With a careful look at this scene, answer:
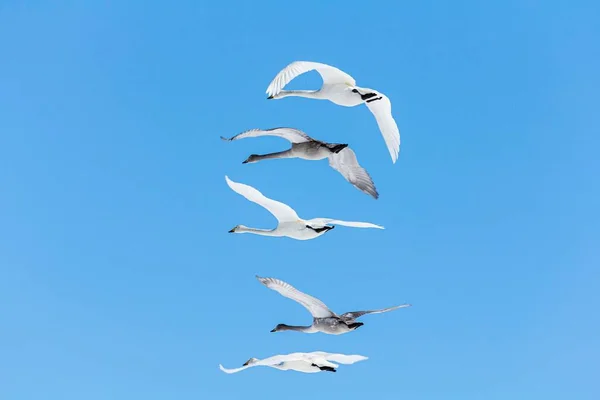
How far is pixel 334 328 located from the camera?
24.3 meters

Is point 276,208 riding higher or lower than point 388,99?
lower

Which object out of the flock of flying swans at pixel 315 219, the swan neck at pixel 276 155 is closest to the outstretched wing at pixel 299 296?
the flock of flying swans at pixel 315 219

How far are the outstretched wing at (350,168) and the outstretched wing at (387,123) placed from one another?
1254mm

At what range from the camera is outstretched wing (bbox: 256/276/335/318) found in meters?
24.3

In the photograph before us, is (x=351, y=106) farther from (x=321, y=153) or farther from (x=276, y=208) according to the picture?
(x=276, y=208)

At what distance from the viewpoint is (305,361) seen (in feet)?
78.8

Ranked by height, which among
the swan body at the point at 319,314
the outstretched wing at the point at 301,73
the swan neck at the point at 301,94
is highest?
the swan neck at the point at 301,94

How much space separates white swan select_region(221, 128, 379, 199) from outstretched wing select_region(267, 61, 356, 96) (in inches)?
67.0

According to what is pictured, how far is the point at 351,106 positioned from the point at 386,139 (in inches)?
55.1

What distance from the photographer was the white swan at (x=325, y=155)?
81.8 feet

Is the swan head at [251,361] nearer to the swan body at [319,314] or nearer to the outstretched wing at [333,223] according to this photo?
the swan body at [319,314]

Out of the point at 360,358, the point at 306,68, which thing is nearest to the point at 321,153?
the point at 306,68

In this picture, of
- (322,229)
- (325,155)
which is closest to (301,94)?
(325,155)

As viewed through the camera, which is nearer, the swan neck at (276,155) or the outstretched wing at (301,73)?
the outstretched wing at (301,73)
